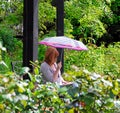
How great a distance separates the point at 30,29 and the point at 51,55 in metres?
1.02

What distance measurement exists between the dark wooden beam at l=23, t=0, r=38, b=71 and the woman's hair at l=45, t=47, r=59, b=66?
2.72ft

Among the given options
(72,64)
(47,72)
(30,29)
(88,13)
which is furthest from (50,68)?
(88,13)

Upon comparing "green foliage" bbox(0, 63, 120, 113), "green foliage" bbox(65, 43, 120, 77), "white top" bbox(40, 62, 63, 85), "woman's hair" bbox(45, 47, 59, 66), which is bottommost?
"green foliage" bbox(65, 43, 120, 77)

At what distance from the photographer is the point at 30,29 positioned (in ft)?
21.0

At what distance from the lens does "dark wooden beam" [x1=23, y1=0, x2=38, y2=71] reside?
6316 mm

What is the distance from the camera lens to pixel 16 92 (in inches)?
85.3

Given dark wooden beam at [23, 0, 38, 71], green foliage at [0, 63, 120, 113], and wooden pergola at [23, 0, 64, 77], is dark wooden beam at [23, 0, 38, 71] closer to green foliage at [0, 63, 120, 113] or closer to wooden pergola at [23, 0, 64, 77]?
wooden pergola at [23, 0, 64, 77]

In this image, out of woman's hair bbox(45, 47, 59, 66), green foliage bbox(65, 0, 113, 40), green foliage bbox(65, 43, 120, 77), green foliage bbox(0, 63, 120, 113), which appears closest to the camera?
green foliage bbox(0, 63, 120, 113)

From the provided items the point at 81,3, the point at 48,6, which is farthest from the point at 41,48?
the point at 81,3

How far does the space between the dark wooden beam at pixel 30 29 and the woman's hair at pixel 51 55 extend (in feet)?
2.72

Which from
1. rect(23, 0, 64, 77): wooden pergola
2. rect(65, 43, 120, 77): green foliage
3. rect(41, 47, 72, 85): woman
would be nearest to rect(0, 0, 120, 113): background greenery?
rect(65, 43, 120, 77): green foliage

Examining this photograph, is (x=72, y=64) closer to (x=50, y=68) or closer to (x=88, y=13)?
(x=88, y=13)

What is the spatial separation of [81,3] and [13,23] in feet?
5.13

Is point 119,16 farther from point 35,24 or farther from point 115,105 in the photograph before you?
point 115,105
